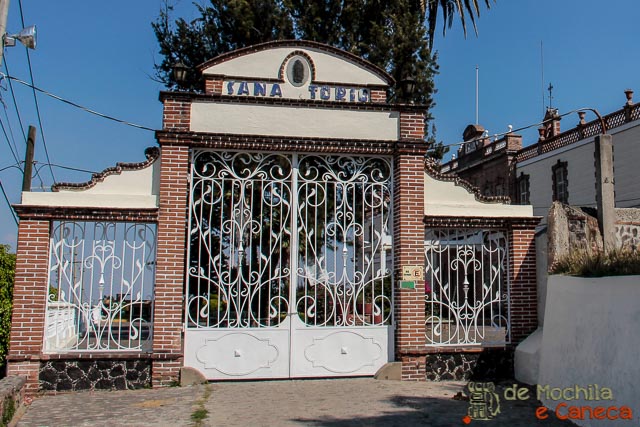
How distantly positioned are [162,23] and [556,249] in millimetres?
13059

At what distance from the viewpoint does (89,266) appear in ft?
28.0

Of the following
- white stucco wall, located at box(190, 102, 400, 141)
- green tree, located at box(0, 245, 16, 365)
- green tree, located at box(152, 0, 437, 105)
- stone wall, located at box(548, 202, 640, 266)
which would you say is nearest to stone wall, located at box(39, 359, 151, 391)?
green tree, located at box(0, 245, 16, 365)

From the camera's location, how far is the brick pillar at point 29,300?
26.8 ft

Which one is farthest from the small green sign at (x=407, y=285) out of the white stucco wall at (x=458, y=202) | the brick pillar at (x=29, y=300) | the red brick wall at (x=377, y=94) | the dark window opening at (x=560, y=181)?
the dark window opening at (x=560, y=181)

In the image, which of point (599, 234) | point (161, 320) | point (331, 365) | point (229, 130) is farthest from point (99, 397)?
point (599, 234)

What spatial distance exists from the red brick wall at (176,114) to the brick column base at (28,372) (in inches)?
148

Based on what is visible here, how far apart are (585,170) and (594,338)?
19.1 meters

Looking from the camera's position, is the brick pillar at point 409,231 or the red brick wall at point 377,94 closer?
the brick pillar at point 409,231

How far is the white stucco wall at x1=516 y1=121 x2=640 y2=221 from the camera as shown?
21.0 metres

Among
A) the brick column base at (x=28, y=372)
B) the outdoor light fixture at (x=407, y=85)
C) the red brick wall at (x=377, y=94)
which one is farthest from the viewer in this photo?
the outdoor light fixture at (x=407, y=85)

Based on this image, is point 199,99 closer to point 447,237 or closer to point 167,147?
point 167,147

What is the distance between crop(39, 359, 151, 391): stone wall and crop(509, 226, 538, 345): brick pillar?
558cm

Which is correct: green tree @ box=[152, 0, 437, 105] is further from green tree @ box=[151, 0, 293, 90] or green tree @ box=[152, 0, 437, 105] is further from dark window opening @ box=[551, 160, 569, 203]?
dark window opening @ box=[551, 160, 569, 203]

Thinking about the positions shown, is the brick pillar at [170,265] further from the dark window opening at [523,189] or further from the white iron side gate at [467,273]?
the dark window opening at [523,189]
